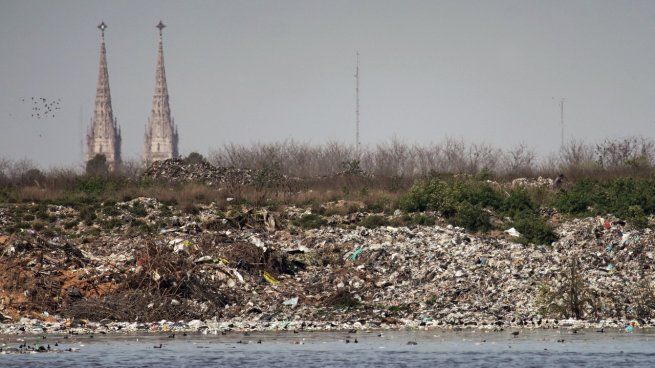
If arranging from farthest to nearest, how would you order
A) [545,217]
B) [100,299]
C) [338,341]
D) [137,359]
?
1. [545,217]
2. [100,299]
3. [338,341]
4. [137,359]

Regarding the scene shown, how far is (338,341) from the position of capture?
22.9 meters

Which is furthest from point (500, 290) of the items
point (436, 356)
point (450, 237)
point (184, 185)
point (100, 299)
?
point (184, 185)

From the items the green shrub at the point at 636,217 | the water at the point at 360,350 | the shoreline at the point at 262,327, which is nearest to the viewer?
the water at the point at 360,350

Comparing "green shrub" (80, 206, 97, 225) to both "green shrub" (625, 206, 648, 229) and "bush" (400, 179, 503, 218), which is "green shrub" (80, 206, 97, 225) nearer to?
"bush" (400, 179, 503, 218)

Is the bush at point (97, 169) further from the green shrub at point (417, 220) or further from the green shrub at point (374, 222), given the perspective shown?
the green shrub at point (417, 220)

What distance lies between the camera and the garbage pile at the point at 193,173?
166 ft

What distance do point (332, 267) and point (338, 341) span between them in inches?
333

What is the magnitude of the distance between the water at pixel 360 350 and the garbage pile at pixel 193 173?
26.3 metres

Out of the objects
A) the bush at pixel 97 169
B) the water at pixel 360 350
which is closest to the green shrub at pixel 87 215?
the bush at pixel 97 169

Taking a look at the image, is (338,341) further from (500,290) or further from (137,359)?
(500,290)

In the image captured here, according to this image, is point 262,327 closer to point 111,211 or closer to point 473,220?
point 473,220

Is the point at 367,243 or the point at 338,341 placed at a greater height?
the point at 367,243

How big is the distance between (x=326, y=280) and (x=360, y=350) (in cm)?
836

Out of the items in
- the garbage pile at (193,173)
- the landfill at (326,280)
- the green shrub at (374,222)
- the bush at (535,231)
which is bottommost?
the landfill at (326,280)
